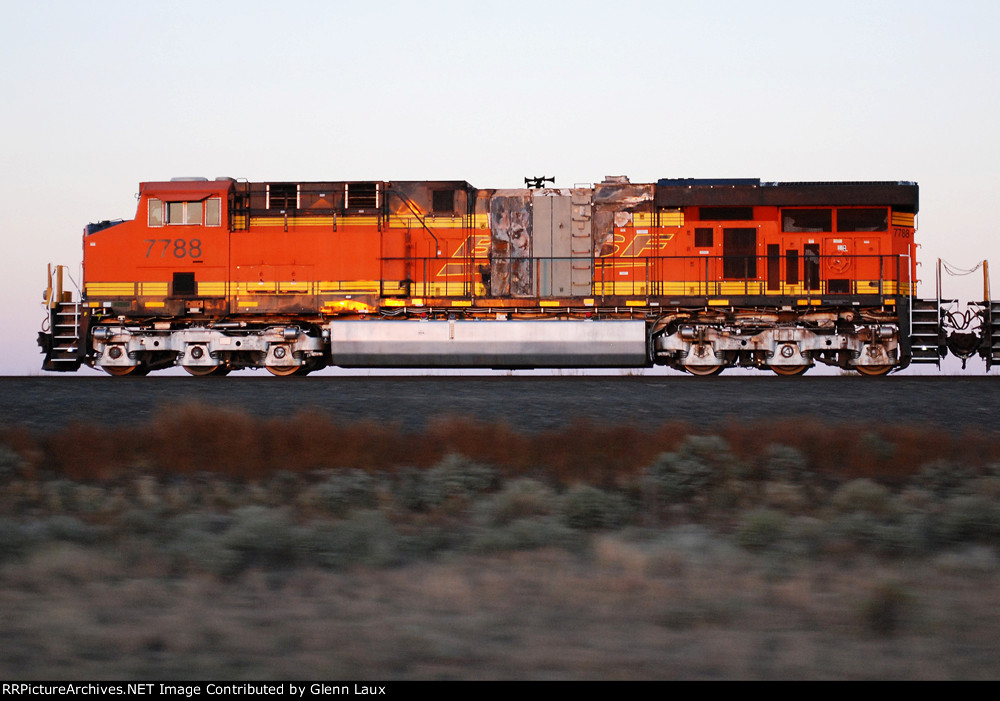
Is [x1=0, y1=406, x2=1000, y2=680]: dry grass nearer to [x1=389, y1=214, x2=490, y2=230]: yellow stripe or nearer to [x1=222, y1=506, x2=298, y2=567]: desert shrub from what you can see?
[x1=222, y1=506, x2=298, y2=567]: desert shrub

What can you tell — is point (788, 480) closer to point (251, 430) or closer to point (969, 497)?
point (969, 497)

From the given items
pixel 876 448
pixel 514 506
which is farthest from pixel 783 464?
pixel 514 506

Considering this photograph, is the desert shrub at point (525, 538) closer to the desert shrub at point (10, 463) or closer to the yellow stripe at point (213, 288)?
the desert shrub at point (10, 463)

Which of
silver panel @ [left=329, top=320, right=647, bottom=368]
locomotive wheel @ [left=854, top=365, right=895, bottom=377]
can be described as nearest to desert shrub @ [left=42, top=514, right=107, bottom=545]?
silver panel @ [left=329, top=320, right=647, bottom=368]

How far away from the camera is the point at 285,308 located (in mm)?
18250

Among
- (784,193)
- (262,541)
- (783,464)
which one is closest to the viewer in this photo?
(262,541)

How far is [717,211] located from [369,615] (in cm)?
1538

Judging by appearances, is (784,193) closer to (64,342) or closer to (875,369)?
(875,369)

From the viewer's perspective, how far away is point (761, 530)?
5781 mm

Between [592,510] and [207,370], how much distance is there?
43.6 ft

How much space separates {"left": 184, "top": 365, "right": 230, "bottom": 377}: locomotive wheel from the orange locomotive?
0.12 feet

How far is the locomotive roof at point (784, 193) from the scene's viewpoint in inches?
698

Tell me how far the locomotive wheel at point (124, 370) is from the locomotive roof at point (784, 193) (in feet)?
35.2

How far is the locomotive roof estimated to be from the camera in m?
17.7
